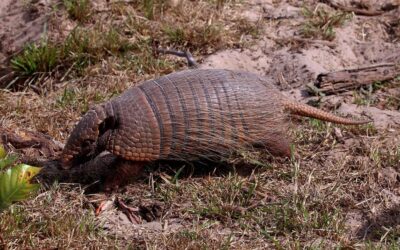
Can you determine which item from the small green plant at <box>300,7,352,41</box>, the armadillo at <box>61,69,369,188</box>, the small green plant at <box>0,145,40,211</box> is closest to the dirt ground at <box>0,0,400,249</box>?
the small green plant at <box>300,7,352,41</box>

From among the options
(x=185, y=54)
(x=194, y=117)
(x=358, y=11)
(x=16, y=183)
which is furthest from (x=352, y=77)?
(x=16, y=183)

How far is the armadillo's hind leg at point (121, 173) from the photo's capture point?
514 centimetres

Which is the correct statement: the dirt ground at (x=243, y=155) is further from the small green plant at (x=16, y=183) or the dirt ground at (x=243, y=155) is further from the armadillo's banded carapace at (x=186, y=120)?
the small green plant at (x=16, y=183)

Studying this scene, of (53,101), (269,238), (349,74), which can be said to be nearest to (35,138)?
(53,101)

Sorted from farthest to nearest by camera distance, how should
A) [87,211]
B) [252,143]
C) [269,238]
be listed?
1. [252,143]
2. [87,211]
3. [269,238]

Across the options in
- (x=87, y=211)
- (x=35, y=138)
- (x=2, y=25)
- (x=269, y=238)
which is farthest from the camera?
(x=2, y=25)

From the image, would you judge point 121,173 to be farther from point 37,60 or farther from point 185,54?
point 37,60

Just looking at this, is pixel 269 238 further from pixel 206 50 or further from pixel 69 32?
pixel 69 32

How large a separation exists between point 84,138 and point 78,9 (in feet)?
7.76

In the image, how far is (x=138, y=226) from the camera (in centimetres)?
484

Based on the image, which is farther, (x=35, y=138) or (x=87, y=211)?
(x=35, y=138)

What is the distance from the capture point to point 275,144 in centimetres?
534

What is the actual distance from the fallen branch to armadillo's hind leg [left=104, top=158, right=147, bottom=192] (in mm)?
1803

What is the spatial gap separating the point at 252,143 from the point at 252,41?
1838 millimetres
